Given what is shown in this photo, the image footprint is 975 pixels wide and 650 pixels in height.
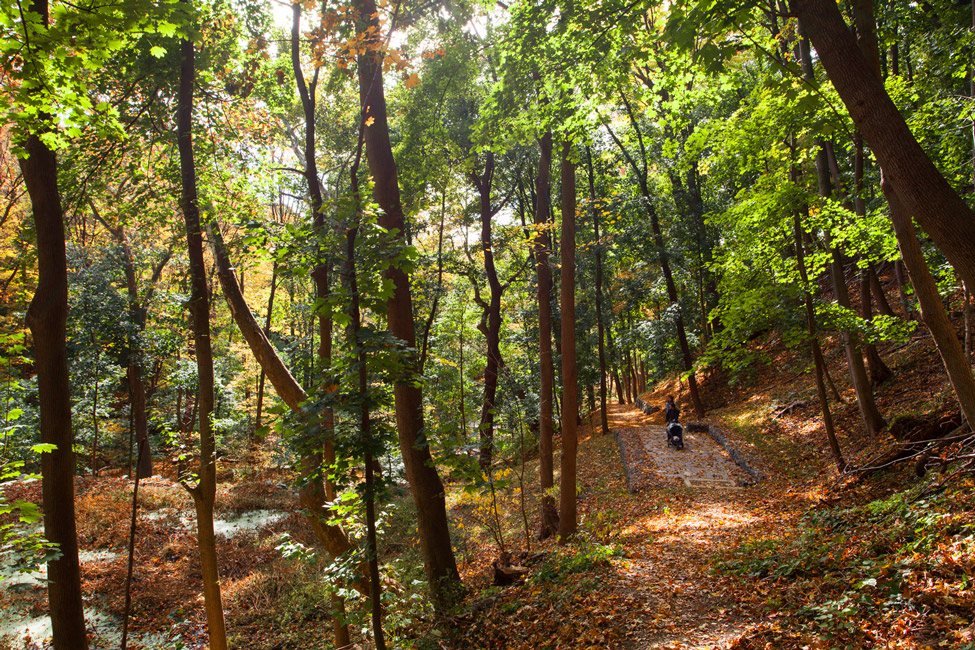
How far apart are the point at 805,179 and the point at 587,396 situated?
1492 cm

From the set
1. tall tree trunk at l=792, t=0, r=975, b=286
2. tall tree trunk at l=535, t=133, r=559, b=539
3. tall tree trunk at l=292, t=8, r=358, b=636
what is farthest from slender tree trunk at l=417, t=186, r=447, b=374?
tall tree trunk at l=792, t=0, r=975, b=286

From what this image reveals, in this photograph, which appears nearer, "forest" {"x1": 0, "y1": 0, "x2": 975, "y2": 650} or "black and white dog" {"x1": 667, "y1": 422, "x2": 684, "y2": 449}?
"forest" {"x1": 0, "y1": 0, "x2": 975, "y2": 650}

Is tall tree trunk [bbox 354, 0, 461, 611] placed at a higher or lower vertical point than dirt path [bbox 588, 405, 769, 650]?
higher

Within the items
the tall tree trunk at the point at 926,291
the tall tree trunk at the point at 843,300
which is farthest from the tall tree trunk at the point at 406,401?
the tall tree trunk at the point at 843,300

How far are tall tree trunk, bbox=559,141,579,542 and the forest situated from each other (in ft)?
0.18

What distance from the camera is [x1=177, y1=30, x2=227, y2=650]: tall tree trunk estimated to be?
568 cm

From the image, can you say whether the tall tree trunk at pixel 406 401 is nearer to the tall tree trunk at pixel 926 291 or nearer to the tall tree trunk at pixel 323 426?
the tall tree trunk at pixel 323 426

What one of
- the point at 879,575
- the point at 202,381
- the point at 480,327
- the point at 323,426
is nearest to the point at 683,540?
the point at 879,575

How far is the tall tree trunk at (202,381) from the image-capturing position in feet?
18.6

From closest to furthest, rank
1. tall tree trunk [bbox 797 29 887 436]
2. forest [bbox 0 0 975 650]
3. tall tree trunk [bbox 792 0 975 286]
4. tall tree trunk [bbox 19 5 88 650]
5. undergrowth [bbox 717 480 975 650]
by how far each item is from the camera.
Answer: tall tree trunk [bbox 792 0 975 286] < undergrowth [bbox 717 480 975 650] < forest [bbox 0 0 975 650] < tall tree trunk [bbox 19 5 88 650] < tall tree trunk [bbox 797 29 887 436]

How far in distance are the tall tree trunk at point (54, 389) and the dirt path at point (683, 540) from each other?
17.0 ft

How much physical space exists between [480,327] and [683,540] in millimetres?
10755

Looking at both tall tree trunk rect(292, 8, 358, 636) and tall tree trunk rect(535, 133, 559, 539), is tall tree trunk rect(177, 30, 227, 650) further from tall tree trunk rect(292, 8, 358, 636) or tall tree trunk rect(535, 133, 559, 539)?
tall tree trunk rect(535, 133, 559, 539)

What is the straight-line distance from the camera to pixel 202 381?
19.5 feet
